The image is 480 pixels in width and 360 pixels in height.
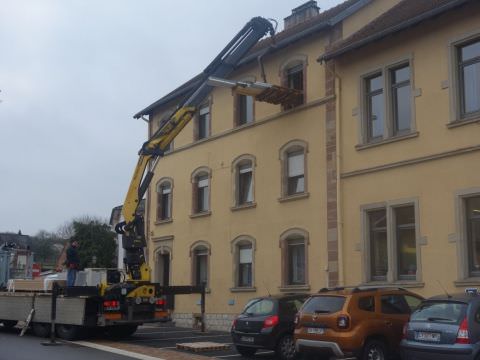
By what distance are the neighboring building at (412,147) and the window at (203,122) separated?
7.77m

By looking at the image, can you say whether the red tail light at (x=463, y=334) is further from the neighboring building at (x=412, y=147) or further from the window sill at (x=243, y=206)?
the window sill at (x=243, y=206)

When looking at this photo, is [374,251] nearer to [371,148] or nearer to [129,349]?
[371,148]

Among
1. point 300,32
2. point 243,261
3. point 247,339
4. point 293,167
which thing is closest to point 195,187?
point 243,261

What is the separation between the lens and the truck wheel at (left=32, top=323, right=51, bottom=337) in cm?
2088

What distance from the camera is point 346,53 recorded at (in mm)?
20250

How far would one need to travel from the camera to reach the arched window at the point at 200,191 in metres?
26.8

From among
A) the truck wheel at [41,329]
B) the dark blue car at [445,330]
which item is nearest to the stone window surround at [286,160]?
the truck wheel at [41,329]

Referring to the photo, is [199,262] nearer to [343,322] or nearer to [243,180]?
[243,180]

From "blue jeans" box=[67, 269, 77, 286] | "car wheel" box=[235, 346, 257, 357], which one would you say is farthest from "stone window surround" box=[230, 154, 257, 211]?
"car wheel" box=[235, 346, 257, 357]

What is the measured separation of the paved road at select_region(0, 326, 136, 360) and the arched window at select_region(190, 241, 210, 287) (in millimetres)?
8107

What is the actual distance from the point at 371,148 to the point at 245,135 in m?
6.56

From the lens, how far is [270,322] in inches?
603

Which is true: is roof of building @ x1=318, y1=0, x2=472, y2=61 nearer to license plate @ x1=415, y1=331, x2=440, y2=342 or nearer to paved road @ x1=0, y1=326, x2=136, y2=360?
license plate @ x1=415, y1=331, x2=440, y2=342

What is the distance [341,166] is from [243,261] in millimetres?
6178
